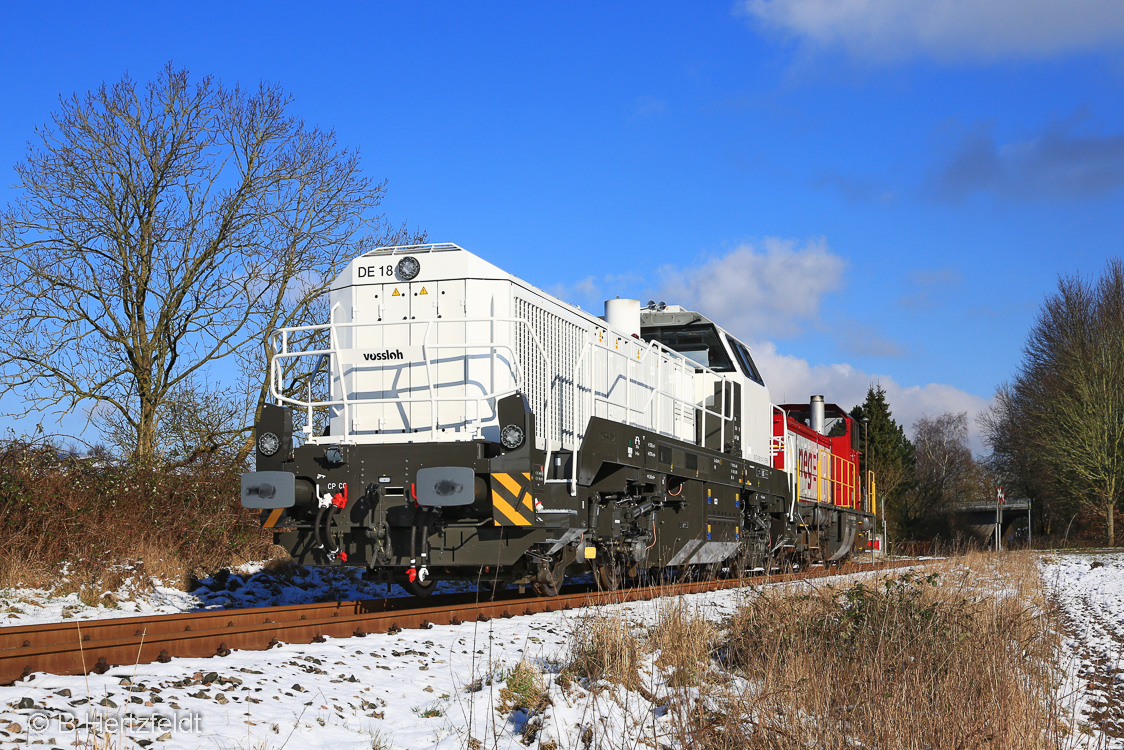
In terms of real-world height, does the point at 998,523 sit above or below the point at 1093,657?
above

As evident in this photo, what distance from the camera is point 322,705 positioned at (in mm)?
4934

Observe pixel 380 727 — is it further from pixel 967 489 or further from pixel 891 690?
pixel 967 489

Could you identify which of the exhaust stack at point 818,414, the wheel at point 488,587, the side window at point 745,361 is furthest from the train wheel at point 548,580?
the exhaust stack at point 818,414

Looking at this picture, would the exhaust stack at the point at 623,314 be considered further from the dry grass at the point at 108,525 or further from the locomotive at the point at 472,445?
the dry grass at the point at 108,525

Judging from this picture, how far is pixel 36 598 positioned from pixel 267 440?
3.24 m

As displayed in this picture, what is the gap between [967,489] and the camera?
73688 millimetres

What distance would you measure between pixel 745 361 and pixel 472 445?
7.42 metres

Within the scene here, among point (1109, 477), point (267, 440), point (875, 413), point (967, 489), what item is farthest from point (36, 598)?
point (967, 489)

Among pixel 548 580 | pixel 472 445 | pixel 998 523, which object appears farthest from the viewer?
pixel 998 523

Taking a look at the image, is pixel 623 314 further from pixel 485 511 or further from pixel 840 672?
pixel 840 672

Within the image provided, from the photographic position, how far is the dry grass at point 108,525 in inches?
436

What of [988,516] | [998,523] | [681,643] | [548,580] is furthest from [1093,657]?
[988,516]

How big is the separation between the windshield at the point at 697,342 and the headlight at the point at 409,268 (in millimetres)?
5131

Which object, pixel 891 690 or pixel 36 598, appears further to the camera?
pixel 36 598
